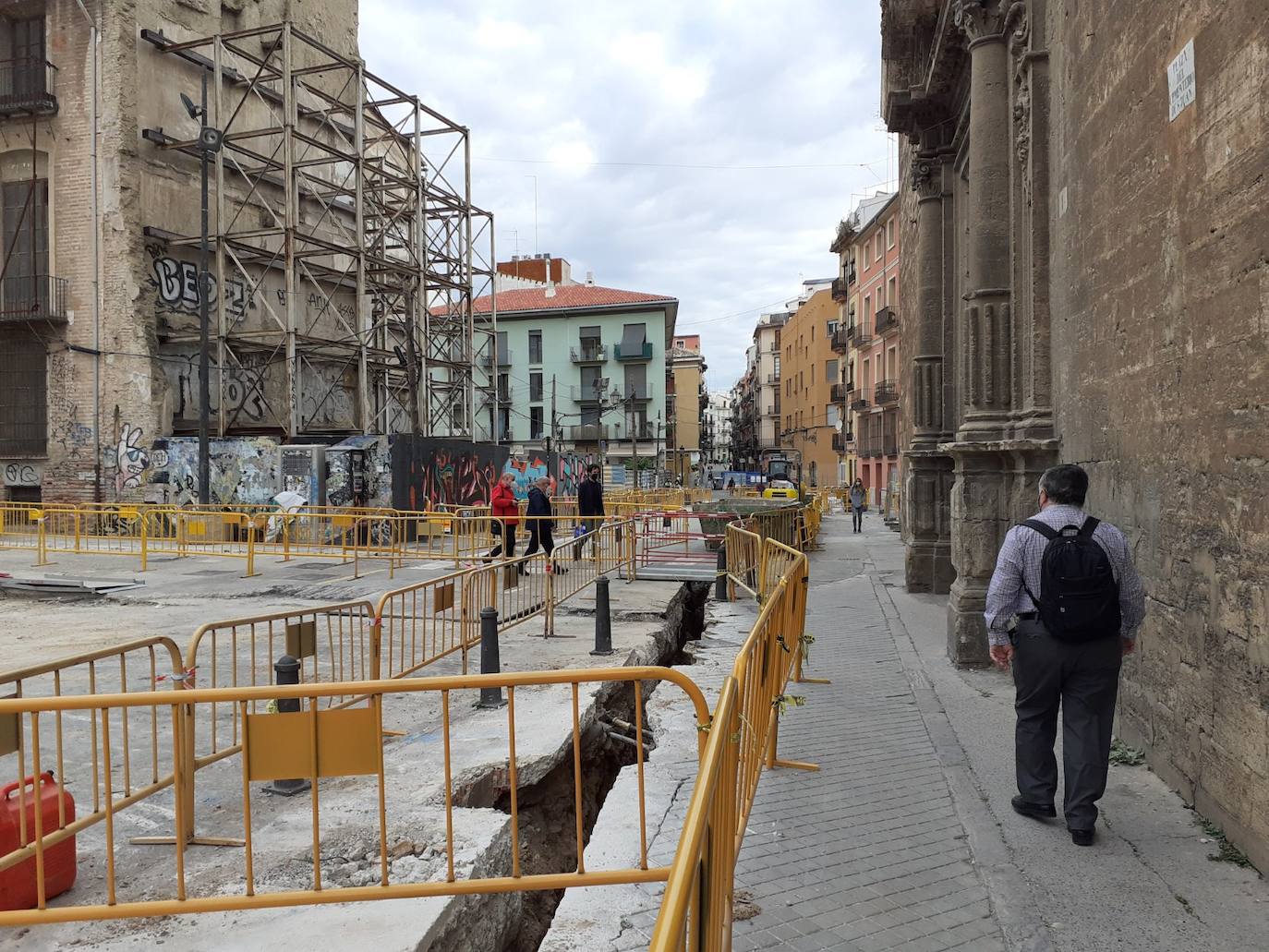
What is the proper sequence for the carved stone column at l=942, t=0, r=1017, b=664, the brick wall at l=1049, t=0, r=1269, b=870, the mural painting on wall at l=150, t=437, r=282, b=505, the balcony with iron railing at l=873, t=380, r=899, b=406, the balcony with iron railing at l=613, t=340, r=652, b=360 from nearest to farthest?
1. the brick wall at l=1049, t=0, r=1269, b=870
2. the carved stone column at l=942, t=0, r=1017, b=664
3. the mural painting on wall at l=150, t=437, r=282, b=505
4. the balcony with iron railing at l=873, t=380, r=899, b=406
5. the balcony with iron railing at l=613, t=340, r=652, b=360

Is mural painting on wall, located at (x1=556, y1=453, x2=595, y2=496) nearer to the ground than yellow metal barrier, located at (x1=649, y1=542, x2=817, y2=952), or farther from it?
farther from it

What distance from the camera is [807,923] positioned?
324 centimetres

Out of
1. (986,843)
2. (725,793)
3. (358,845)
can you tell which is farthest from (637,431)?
(725,793)

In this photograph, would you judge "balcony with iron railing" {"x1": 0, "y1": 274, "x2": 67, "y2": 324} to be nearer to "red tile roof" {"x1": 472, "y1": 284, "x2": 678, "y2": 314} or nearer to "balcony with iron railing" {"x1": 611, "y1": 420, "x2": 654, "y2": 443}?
"red tile roof" {"x1": 472, "y1": 284, "x2": 678, "y2": 314}

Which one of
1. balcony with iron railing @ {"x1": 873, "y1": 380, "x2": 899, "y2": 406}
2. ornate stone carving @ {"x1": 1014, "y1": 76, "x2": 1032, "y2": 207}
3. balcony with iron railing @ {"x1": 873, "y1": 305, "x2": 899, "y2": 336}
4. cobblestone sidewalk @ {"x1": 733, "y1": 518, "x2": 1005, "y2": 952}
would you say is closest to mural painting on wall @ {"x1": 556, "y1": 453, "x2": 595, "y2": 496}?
balcony with iron railing @ {"x1": 873, "y1": 380, "x2": 899, "y2": 406}

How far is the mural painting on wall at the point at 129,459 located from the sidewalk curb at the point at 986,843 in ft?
71.5

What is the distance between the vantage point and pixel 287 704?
4.66 meters

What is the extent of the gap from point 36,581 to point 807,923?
486 inches

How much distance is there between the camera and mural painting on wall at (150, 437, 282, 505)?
2184 cm

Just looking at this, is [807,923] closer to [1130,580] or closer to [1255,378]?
[1130,580]

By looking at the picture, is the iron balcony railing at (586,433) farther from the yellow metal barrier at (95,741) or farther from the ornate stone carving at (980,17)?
the ornate stone carving at (980,17)

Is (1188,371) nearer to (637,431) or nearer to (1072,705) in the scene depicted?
(1072,705)

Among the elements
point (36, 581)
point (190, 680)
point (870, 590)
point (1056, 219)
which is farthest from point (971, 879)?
point (36, 581)

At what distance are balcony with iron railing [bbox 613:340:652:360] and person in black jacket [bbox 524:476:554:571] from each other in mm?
40543
